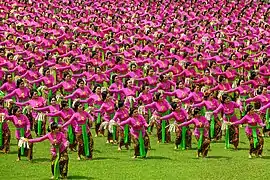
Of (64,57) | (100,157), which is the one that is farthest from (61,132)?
(64,57)

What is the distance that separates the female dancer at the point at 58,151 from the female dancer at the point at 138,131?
12.4ft

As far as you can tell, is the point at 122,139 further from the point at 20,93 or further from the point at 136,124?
the point at 20,93

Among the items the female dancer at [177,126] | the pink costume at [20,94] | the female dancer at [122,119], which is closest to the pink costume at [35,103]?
the pink costume at [20,94]

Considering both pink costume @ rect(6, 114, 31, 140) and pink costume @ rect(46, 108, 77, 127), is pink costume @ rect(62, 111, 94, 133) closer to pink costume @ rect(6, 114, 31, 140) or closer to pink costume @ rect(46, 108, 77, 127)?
pink costume @ rect(46, 108, 77, 127)

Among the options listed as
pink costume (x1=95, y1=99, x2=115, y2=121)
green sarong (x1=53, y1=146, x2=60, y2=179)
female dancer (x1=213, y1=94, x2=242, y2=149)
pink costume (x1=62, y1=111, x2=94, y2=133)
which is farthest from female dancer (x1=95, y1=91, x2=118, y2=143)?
green sarong (x1=53, y1=146, x2=60, y2=179)

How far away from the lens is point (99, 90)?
103 feet

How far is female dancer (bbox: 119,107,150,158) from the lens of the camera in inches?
1105

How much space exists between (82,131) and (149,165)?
260 centimetres

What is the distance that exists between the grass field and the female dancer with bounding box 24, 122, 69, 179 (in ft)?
2.14

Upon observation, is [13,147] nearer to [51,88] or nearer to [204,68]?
[51,88]

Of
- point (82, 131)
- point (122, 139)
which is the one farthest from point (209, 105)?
point (82, 131)

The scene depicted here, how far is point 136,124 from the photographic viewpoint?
92.1 ft

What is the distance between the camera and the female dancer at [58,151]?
24672 millimetres

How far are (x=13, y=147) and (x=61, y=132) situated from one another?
5.56m
